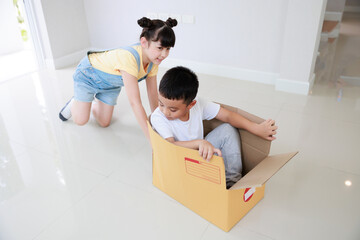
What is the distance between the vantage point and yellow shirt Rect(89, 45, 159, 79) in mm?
1548

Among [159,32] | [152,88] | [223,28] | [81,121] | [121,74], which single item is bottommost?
[81,121]

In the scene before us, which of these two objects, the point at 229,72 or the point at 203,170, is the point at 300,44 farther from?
the point at 203,170

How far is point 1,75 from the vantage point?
9.39 ft

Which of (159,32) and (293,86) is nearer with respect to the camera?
(159,32)

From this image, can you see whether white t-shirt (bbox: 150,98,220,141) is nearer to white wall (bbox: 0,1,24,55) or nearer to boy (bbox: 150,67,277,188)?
boy (bbox: 150,67,277,188)

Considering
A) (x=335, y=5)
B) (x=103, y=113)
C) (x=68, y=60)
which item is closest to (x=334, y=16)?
(x=335, y=5)

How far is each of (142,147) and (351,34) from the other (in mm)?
3269

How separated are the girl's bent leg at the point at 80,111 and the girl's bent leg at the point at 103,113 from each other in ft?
0.24

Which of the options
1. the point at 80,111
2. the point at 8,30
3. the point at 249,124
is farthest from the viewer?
the point at 8,30

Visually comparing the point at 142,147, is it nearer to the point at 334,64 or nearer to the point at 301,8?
the point at 301,8

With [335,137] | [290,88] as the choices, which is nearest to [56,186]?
[335,137]

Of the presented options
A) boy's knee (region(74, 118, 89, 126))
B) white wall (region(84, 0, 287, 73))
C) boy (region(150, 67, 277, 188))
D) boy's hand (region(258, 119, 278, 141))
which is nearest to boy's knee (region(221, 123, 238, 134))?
boy (region(150, 67, 277, 188))

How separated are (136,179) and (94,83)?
0.65m

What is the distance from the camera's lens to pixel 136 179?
5.00ft
